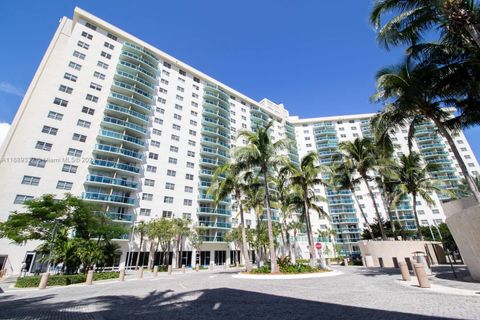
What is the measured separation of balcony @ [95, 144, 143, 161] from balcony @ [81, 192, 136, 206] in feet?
22.8

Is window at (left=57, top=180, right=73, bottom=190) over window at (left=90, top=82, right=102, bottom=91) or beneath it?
beneath

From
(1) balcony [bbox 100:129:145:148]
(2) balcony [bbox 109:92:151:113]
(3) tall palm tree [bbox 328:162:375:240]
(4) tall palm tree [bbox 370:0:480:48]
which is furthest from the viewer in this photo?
(2) balcony [bbox 109:92:151:113]

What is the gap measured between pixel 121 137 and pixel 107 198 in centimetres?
1067

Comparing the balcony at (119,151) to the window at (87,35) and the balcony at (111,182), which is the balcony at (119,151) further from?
the window at (87,35)

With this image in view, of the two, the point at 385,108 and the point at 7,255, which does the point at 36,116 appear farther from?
the point at 385,108

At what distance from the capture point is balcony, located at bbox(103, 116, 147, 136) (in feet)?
124

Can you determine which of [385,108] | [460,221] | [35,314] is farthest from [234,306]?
[385,108]

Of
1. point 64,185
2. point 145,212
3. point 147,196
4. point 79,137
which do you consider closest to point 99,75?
A: point 79,137

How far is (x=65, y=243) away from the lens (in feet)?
66.9

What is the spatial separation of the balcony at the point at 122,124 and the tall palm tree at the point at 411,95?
37.3 meters

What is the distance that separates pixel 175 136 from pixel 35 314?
4049 cm

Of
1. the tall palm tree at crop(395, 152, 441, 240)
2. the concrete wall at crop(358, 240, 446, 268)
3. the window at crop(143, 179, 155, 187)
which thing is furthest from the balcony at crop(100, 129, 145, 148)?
the tall palm tree at crop(395, 152, 441, 240)

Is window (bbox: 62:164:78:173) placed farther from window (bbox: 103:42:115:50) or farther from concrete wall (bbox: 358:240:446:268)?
concrete wall (bbox: 358:240:446:268)

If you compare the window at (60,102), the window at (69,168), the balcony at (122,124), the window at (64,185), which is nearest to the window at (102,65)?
the window at (60,102)
